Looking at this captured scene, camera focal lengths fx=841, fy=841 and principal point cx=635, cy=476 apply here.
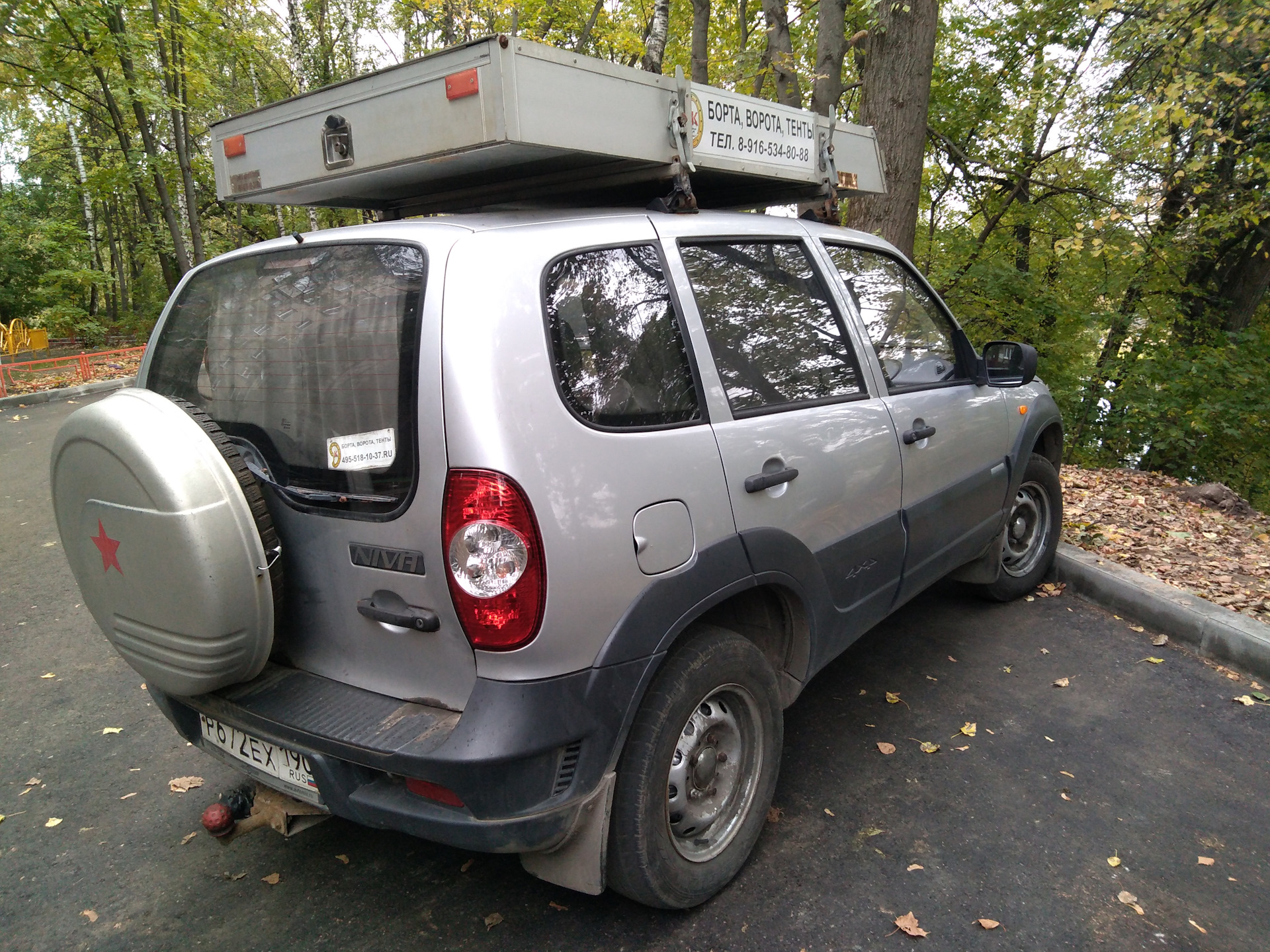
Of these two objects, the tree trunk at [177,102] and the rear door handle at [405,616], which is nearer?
the rear door handle at [405,616]

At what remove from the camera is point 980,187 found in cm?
1190

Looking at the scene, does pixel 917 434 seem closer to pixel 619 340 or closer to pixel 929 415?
pixel 929 415

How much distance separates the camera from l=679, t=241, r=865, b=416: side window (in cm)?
264

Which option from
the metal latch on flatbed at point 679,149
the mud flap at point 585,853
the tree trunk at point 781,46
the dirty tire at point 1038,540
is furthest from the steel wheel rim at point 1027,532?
the tree trunk at point 781,46

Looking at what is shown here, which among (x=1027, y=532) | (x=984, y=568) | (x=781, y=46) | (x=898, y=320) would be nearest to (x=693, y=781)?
(x=898, y=320)

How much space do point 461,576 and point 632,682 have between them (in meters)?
0.52

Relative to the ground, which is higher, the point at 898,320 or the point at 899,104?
the point at 899,104

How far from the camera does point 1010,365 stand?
4062 millimetres

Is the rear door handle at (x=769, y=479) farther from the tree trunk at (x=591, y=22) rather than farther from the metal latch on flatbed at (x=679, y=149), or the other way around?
the tree trunk at (x=591, y=22)

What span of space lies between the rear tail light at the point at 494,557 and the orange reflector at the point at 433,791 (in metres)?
0.36

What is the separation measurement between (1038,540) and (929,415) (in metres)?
1.91

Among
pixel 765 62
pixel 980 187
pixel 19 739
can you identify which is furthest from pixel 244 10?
pixel 19 739

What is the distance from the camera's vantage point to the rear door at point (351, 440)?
204 cm

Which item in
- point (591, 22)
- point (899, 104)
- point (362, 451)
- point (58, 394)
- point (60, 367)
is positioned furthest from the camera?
point (60, 367)
